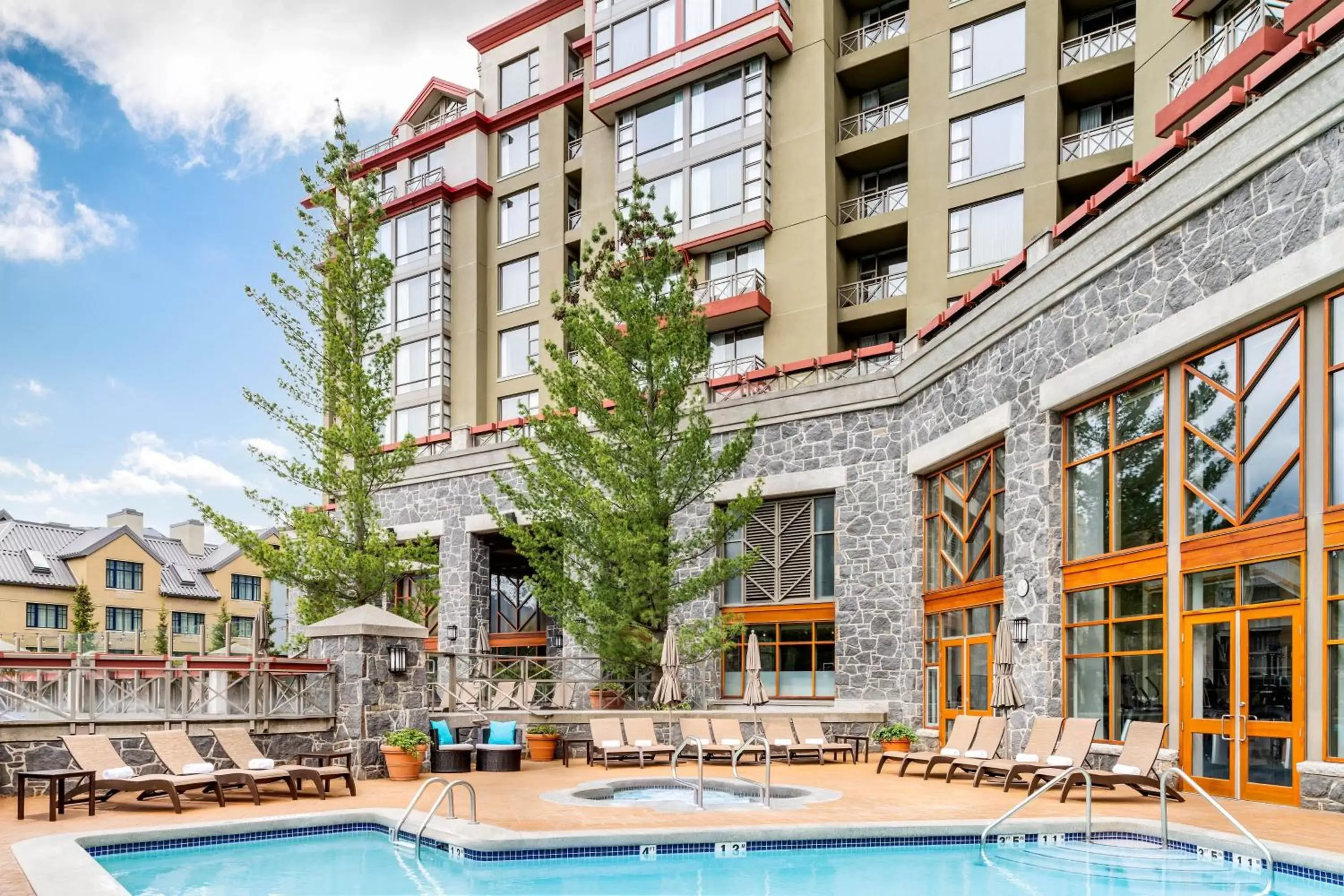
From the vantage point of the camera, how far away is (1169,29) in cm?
2125

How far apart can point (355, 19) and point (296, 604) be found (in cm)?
2666

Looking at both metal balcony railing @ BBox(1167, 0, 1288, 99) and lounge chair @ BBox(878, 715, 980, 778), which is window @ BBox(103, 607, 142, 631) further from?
metal balcony railing @ BBox(1167, 0, 1288, 99)

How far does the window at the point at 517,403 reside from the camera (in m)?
32.0

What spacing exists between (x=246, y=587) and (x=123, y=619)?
7783 millimetres

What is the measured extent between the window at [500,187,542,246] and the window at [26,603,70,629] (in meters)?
29.8

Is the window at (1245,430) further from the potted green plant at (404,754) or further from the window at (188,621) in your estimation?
the window at (188,621)

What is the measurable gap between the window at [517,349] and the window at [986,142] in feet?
42.2

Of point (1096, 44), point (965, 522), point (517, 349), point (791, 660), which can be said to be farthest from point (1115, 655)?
point (517, 349)

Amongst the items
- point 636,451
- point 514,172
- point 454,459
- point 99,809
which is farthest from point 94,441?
point 99,809

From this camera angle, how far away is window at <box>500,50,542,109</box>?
33719mm

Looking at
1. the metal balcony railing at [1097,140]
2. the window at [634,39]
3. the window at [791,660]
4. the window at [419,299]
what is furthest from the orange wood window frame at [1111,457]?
the window at [419,299]

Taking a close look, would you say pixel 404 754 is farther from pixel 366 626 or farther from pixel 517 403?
pixel 517 403

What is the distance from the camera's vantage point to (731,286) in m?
27.0

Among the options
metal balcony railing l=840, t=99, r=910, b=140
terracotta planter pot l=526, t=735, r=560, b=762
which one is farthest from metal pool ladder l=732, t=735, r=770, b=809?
metal balcony railing l=840, t=99, r=910, b=140
